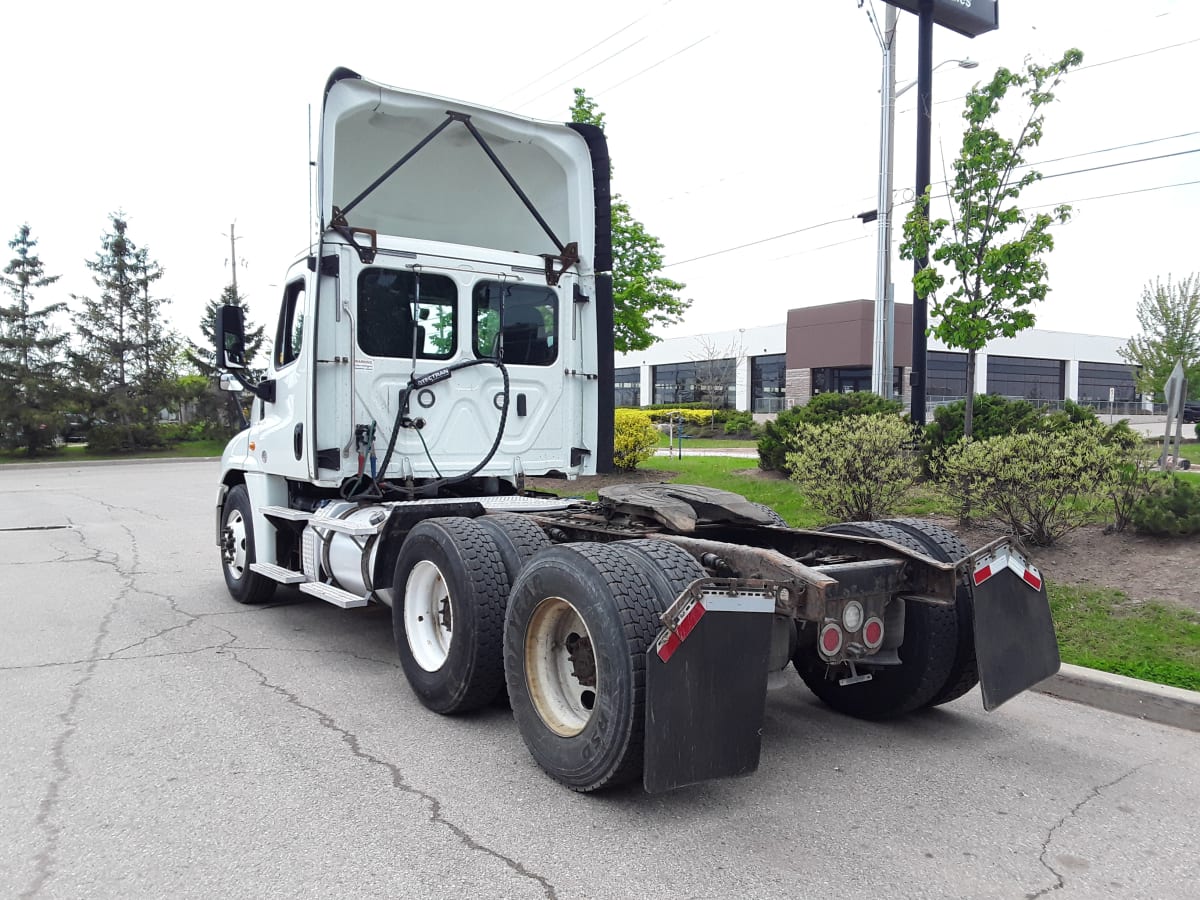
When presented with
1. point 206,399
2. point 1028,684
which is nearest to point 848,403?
point 1028,684

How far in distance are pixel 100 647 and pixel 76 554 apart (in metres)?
5.30

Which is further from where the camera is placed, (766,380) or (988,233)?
(766,380)

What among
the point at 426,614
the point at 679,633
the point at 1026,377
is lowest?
the point at 426,614

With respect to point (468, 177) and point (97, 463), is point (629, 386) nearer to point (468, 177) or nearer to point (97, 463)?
point (97, 463)

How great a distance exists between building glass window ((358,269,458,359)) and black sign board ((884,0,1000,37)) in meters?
11.9

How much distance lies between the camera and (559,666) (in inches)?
165

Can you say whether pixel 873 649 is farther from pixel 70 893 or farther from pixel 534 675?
pixel 70 893

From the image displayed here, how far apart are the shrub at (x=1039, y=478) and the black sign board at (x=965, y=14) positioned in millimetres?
9952

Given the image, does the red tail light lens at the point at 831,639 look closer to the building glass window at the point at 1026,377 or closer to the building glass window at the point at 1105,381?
the building glass window at the point at 1026,377

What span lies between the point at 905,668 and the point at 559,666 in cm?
179

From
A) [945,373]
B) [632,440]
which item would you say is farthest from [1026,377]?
[632,440]

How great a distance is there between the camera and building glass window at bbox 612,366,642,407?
220 ft

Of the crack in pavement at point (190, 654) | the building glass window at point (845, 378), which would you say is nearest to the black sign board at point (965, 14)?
the crack in pavement at point (190, 654)

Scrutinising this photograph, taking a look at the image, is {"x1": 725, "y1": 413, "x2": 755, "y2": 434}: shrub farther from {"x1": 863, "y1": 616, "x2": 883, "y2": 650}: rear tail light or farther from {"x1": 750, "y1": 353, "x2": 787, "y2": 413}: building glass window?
{"x1": 863, "y1": 616, "x2": 883, "y2": 650}: rear tail light
